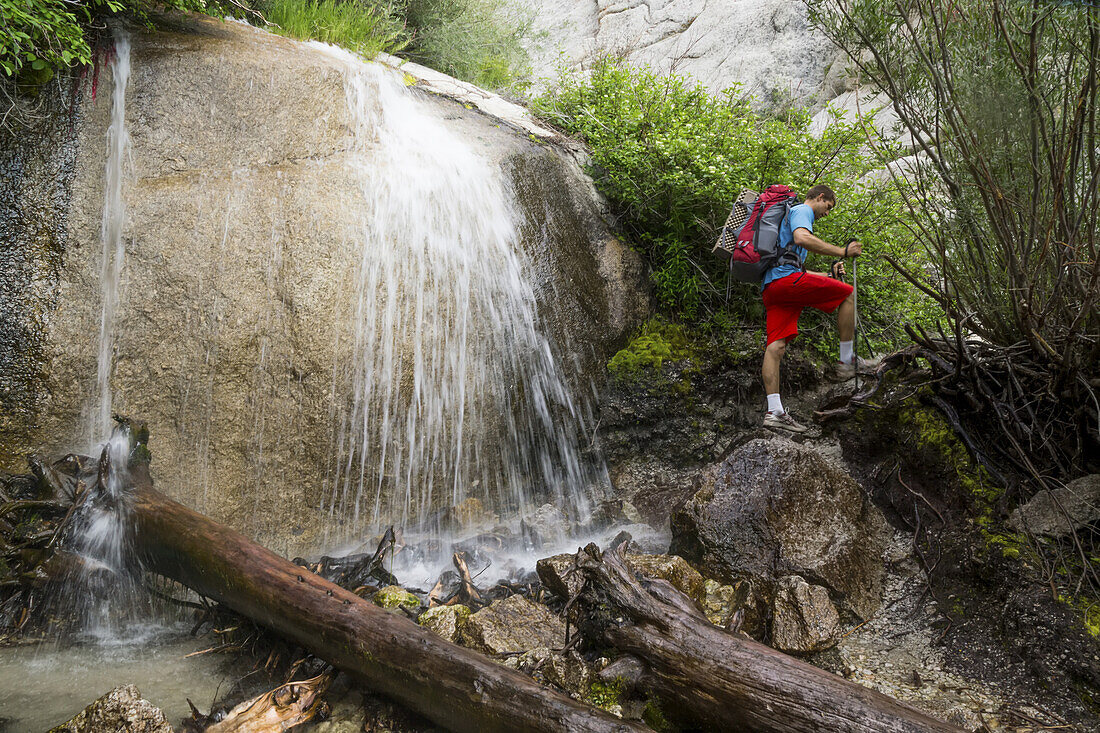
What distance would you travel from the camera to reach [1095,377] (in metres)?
3.64

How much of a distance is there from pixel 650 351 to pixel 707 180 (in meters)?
1.97

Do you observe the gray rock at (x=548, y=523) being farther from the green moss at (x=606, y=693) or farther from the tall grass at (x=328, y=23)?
the tall grass at (x=328, y=23)

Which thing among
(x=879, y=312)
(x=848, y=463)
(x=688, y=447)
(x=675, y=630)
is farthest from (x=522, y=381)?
(x=879, y=312)

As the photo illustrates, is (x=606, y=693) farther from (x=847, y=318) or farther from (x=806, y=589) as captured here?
(x=847, y=318)

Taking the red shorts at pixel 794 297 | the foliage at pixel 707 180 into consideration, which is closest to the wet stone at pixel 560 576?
the red shorts at pixel 794 297

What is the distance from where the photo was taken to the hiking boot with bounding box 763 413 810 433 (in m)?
5.73

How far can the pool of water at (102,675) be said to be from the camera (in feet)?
10.5

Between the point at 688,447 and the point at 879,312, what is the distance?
275cm

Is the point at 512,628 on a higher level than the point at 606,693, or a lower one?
lower

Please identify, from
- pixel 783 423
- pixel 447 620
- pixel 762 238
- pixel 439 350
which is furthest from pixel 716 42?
pixel 447 620

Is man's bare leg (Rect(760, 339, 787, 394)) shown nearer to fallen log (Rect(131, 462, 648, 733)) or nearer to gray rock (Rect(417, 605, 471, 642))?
gray rock (Rect(417, 605, 471, 642))

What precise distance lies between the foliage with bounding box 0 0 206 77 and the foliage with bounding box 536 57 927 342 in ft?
16.1

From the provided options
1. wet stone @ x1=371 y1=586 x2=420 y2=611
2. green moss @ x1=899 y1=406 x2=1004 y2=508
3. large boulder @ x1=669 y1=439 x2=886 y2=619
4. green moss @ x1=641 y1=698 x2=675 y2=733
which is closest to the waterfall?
wet stone @ x1=371 y1=586 x2=420 y2=611

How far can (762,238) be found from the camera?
566 cm
